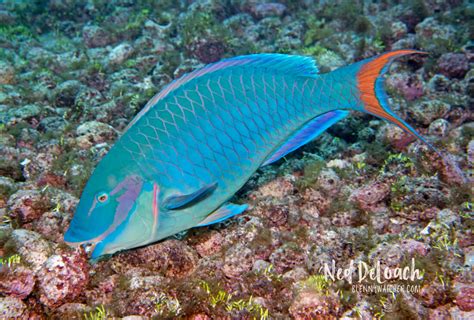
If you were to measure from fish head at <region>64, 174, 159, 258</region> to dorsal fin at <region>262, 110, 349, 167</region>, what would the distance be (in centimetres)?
109

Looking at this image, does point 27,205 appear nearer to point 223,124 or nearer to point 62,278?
point 62,278

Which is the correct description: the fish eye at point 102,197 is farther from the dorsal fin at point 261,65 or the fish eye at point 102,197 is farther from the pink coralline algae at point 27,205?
the pink coralline algae at point 27,205

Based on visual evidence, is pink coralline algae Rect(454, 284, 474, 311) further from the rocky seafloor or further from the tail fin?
the tail fin

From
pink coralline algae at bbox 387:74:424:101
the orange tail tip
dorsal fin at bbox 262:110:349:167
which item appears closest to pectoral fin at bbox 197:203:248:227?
dorsal fin at bbox 262:110:349:167

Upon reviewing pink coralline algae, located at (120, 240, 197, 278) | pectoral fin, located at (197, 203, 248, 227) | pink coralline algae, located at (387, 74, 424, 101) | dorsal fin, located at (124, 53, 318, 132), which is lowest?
pink coralline algae, located at (387, 74, 424, 101)

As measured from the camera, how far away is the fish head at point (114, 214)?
7.54 ft

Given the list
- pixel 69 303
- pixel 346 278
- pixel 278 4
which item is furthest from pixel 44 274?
pixel 278 4

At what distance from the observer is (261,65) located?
2.88m

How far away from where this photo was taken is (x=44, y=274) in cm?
280

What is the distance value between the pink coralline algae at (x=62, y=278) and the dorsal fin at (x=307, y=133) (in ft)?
5.67

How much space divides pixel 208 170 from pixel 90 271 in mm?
1390

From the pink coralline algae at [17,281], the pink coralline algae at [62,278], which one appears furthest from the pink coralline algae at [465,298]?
the pink coralline algae at [17,281]

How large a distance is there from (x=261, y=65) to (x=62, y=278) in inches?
91.1

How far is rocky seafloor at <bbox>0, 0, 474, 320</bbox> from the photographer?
275 centimetres
